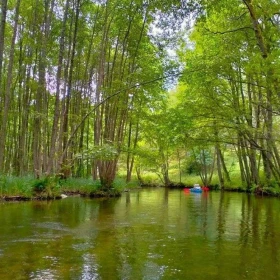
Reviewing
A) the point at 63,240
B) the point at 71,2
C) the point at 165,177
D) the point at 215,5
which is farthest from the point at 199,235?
the point at 165,177

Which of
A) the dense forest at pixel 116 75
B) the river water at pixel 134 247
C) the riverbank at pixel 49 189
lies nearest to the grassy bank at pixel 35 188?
the riverbank at pixel 49 189

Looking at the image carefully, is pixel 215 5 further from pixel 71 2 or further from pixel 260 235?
pixel 71 2

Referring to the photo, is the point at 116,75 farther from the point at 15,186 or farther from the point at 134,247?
the point at 134,247

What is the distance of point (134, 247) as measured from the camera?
5039mm

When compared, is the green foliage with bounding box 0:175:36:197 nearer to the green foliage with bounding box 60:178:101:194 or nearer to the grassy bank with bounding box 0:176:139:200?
the grassy bank with bounding box 0:176:139:200

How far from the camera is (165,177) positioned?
29.5 meters

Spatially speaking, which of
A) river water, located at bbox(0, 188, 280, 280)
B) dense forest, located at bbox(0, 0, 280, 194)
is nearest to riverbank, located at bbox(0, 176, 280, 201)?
dense forest, located at bbox(0, 0, 280, 194)

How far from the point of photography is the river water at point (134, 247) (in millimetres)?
3795

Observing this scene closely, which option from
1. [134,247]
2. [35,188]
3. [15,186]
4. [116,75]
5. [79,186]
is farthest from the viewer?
[116,75]

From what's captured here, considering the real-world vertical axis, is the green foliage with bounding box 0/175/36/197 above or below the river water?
above

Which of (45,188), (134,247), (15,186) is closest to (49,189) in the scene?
(45,188)

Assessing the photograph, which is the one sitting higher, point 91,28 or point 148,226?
point 91,28

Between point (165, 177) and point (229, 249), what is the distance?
80.8ft

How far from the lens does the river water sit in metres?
3.80
